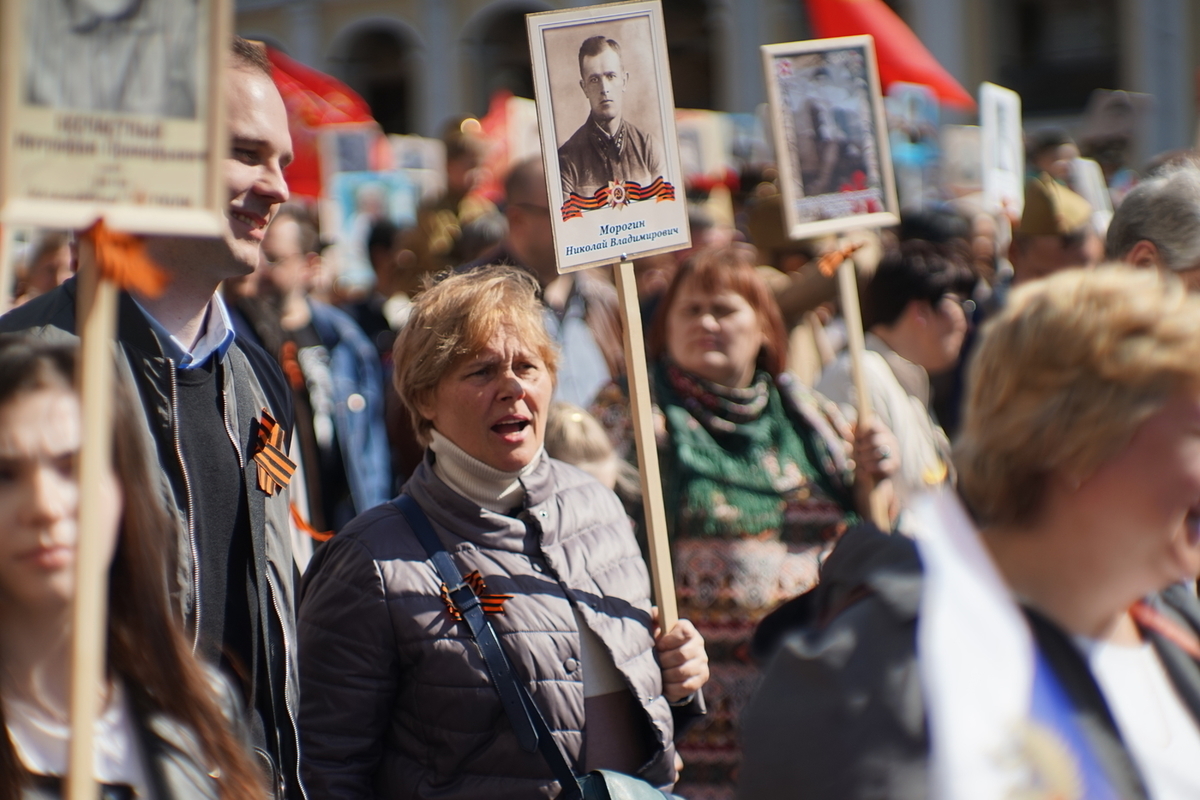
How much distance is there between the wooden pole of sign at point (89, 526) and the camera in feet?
4.63

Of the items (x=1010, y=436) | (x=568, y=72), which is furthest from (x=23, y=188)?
(x=568, y=72)

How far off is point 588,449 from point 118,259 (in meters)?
2.04

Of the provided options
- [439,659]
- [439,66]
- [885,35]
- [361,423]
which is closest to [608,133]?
[439,659]

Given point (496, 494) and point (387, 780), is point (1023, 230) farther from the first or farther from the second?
point (387, 780)

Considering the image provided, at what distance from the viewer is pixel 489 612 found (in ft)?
8.21

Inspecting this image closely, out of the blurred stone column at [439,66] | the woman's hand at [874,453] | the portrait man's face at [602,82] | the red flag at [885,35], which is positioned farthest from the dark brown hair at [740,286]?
the blurred stone column at [439,66]

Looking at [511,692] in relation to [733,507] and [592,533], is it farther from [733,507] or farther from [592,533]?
[733,507]

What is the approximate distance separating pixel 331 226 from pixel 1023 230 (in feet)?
20.9

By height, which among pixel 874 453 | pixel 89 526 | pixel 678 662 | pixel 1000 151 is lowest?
pixel 678 662

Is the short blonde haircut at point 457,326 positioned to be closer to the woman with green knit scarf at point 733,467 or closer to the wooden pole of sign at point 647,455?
the wooden pole of sign at point 647,455

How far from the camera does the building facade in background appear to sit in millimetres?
19156

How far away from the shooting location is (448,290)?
108 inches

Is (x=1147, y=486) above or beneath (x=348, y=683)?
above

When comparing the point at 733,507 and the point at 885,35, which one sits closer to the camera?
the point at 733,507
